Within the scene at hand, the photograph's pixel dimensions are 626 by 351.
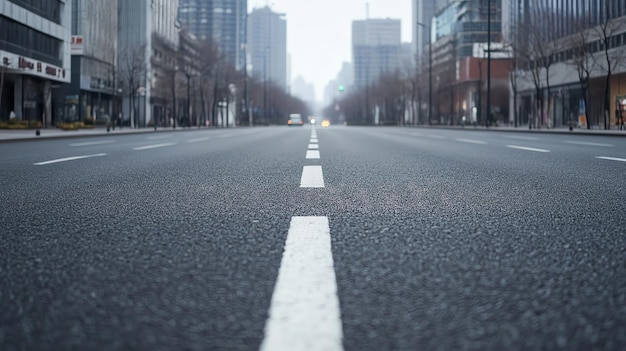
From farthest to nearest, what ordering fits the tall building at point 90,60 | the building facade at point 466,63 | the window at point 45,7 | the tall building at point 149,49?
the building facade at point 466,63
the tall building at point 149,49
the tall building at point 90,60
the window at point 45,7

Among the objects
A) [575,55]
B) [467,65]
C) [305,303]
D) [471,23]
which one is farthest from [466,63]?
[305,303]

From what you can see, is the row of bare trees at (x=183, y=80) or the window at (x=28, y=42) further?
the row of bare trees at (x=183, y=80)

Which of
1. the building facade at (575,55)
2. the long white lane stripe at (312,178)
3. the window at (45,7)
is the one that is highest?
the window at (45,7)

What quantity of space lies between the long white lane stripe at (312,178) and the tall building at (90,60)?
55.5 meters

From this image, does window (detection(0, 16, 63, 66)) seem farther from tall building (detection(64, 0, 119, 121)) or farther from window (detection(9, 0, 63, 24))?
tall building (detection(64, 0, 119, 121))

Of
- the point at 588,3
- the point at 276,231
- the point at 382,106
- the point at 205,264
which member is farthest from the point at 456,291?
the point at 382,106

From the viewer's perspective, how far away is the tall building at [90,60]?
6366 centimetres

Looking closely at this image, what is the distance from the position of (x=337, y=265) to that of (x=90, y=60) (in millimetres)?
68059

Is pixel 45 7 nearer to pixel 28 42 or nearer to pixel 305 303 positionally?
pixel 28 42

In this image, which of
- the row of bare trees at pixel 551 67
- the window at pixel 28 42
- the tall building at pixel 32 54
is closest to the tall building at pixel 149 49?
the tall building at pixel 32 54

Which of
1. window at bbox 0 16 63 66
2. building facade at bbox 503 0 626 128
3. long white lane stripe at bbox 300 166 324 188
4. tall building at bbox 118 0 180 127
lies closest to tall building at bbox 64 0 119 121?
tall building at bbox 118 0 180 127

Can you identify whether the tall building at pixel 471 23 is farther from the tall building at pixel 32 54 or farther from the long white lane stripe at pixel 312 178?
the long white lane stripe at pixel 312 178

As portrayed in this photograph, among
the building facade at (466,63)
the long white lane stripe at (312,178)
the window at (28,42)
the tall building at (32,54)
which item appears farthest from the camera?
the building facade at (466,63)

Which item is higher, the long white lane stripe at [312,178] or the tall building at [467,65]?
the tall building at [467,65]
